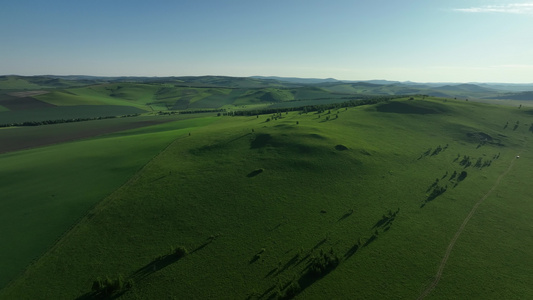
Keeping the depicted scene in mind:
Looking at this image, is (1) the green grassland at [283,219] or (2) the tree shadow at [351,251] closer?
(1) the green grassland at [283,219]

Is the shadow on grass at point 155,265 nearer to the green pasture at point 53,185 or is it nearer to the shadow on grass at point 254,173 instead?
the green pasture at point 53,185

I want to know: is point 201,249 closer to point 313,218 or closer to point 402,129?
point 313,218

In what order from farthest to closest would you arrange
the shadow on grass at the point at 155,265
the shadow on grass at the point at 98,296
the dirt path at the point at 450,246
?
1. the shadow on grass at the point at 155,265
2. the dirt path at the point at 450,246
3. the shadow on grass at the point at 98,296

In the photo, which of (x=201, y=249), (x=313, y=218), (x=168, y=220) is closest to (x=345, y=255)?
(x=313, y=218)

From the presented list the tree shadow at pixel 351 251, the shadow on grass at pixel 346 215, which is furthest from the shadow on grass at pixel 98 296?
the shadow on grass at pixel 346 215

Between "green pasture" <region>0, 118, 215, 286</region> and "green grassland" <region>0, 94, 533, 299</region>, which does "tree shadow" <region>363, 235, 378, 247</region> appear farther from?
"green pasture" <region>0, 118, 215, 286</region>

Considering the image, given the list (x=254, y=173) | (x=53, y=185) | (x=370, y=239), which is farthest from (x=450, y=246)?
(x=53, y=185)
